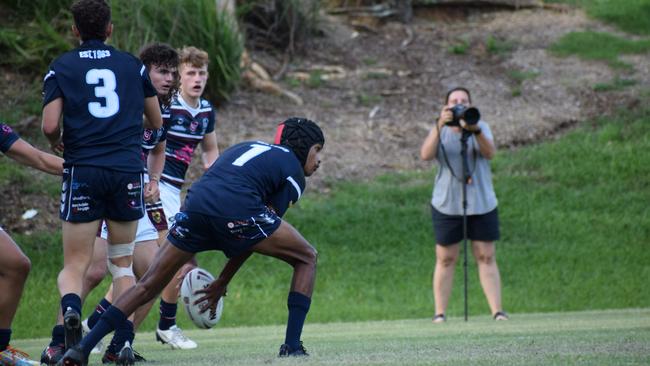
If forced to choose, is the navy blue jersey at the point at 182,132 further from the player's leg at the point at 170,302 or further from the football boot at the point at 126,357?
the football boot at the point at 126,357

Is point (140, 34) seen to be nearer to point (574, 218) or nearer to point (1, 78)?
point (1, 78)

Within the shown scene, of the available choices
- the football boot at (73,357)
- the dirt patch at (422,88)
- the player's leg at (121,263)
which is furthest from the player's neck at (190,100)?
the dirt patch at (422,88)

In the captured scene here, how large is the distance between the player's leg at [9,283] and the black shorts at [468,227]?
20.5ft

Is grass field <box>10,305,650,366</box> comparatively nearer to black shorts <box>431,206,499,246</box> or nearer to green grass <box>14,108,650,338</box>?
black shorts <box>431,206,499,246</box>

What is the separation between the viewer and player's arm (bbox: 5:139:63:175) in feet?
24.4

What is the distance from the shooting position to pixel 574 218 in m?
18.0

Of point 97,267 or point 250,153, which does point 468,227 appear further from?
point 250,153

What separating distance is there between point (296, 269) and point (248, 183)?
1.95 ft

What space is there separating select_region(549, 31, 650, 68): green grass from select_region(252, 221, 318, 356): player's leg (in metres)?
18.0

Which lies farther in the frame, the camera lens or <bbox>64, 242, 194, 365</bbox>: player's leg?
the camera lens

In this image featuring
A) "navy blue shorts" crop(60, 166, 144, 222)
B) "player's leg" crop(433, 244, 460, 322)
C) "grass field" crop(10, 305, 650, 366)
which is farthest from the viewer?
"player's leg" crop(433, 244, 460, 322)

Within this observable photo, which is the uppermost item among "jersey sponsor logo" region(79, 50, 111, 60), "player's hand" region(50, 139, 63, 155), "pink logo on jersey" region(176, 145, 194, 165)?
"jersey sponsor logo" region(79, 50, 111, 60)

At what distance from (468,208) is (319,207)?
5.85m

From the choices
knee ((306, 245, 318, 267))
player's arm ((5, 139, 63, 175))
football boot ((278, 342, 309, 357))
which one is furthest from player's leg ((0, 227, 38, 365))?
knee ((306, 245, 318, 267))
